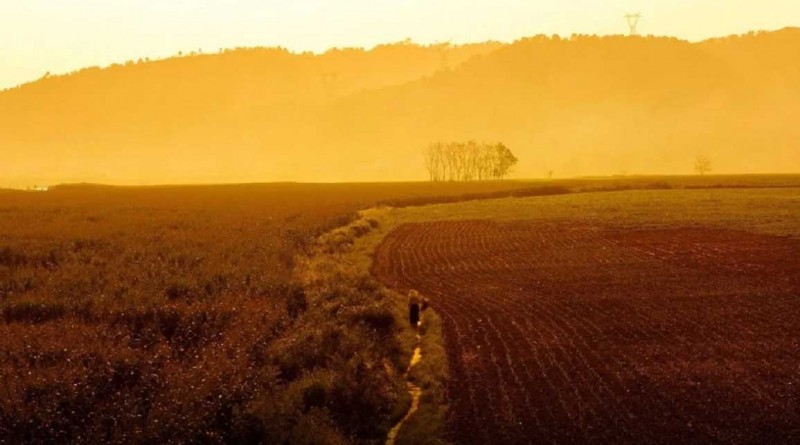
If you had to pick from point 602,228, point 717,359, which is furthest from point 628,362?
point 602,228

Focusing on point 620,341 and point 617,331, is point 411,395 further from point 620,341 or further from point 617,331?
point 617,331

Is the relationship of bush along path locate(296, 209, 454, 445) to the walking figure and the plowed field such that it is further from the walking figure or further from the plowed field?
the plowed field

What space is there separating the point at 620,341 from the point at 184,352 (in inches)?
392

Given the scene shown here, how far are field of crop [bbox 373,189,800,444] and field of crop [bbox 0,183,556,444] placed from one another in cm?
230

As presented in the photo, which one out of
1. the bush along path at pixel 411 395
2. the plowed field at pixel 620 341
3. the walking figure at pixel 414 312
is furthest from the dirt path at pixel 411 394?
the walking figure at pixel 414 312

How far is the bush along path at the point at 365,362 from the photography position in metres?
12.0

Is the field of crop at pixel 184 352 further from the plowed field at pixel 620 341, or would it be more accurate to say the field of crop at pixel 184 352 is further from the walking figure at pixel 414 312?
the plowed field at pixel 620 341

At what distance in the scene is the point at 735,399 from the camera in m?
12.6

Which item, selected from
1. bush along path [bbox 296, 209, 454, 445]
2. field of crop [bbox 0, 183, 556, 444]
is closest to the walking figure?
bush along path [bbox 296, 209, 454, 445]

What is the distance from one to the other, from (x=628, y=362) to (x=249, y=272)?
12.2 m

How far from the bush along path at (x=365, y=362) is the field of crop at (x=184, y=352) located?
0.04 meters

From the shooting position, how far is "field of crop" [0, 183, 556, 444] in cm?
1024

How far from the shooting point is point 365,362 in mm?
14383

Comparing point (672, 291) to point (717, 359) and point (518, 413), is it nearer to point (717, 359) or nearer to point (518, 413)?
point (717, 359)
